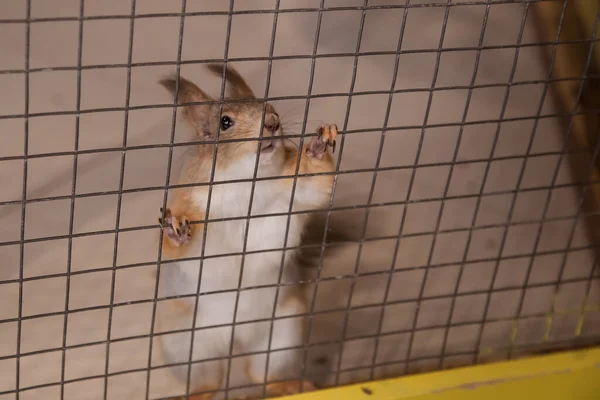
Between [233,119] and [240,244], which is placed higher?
[233,119]

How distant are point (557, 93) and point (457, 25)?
1.55ft

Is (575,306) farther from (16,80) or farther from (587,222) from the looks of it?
(16,80)

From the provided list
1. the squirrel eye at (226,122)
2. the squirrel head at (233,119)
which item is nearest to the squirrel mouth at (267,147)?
the squirrel head at (233,119)

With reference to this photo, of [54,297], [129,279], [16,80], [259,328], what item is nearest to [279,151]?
[259,328]

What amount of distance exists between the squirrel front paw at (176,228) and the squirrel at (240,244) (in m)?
0.01

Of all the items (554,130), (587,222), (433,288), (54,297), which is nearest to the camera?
(54,297)

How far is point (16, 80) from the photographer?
2.15 meters

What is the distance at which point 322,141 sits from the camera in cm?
128

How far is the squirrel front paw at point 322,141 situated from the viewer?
1.24 meters

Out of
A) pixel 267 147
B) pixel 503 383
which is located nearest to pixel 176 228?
pixel 267 147

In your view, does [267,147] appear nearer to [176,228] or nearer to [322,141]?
[322,141]

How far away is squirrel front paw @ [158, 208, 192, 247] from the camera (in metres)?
1.25

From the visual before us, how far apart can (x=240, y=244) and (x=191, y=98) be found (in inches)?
12.5

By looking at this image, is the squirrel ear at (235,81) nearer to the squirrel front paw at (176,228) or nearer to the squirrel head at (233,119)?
the squirrel head at (233,119)
